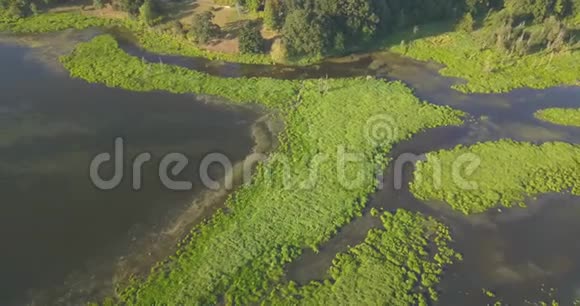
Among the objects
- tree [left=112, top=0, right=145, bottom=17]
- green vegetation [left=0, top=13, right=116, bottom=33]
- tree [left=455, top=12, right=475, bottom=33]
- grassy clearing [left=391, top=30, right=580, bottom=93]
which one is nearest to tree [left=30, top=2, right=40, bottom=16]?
green vegetation [left=0, top=13, right=116, bottom=33]

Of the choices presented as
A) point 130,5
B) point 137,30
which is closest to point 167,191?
point 137,30

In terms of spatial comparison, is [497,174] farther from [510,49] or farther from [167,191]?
[167,191]

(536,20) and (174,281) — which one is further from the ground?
(536,20)

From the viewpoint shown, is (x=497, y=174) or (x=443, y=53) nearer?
(x=497, y=174)

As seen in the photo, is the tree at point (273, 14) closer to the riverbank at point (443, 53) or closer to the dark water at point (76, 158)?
the riverbank at point (443, 53)

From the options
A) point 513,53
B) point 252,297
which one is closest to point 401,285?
point 252,297

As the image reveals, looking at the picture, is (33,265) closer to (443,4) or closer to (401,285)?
(401,285)

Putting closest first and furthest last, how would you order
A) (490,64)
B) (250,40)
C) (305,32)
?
(305,32) < (490,64) < (250,40)

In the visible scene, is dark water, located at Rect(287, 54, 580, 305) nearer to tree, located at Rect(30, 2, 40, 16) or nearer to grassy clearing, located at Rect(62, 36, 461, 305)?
grassy clearing, located at Rect(62, 36, 461, 305)
